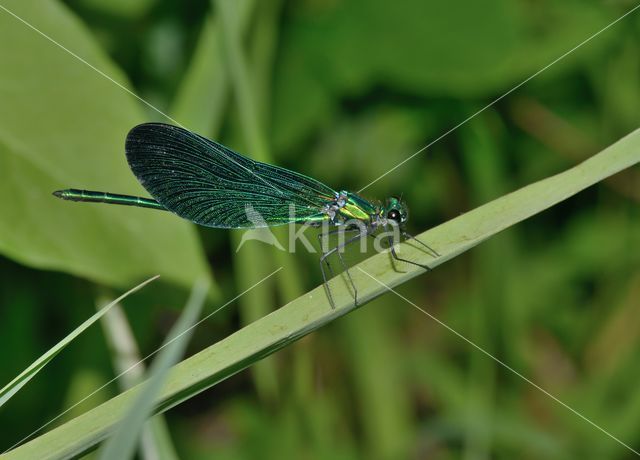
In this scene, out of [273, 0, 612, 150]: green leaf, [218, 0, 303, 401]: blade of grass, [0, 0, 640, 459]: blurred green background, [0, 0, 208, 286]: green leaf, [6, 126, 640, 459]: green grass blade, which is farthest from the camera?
[273, 0, 612, 150]: green leaf

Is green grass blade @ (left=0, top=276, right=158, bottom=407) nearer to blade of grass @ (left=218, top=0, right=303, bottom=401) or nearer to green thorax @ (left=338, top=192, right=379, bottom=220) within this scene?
blade of grass @ (left=218, top=0, right=303, bottom=401)

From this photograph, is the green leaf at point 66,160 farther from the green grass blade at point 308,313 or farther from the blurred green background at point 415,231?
the green grass blade at point 308,313

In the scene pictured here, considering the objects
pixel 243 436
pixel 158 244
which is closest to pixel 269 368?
pixel 243 436

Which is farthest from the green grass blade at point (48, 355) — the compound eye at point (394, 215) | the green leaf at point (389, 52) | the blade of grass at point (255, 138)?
the green leaf at point (389, 52)

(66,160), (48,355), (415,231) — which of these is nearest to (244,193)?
(66,160)

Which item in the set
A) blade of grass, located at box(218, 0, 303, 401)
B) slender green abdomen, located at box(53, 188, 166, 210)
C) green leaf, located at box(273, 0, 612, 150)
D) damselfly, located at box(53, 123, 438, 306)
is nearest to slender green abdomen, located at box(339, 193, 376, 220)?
damselfly, located at box(53, 123, 438, 306)

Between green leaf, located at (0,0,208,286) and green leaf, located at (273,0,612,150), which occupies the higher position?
green leaf, located at (273,0,612,150)

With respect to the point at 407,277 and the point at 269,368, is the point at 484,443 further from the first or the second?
the point at 407,277
